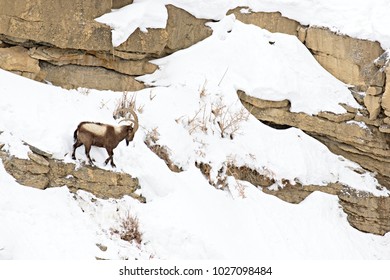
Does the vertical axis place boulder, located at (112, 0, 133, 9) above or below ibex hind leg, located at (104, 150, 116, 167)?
above

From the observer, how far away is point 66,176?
6883mm

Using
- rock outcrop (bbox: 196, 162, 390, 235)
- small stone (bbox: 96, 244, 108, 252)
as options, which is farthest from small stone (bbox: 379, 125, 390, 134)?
small stone (bbox: 96, 244, 108, 252)

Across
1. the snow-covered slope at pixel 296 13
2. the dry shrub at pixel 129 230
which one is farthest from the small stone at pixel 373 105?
the dry shrub at pixel 129 230

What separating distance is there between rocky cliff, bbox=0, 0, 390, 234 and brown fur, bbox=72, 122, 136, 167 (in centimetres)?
241

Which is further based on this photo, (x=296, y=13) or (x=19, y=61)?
(x=296, y=13)

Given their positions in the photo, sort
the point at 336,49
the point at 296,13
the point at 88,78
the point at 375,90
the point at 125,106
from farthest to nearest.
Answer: the point at 296,13, the point at 336,49, the point at 88,78, the point at 375,90, the point at 125,106

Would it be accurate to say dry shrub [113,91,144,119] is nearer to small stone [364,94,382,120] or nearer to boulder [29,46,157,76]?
boulder [29,46,157,76]

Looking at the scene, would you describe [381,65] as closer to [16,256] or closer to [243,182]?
[243,182]

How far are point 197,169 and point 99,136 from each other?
5.92 ft

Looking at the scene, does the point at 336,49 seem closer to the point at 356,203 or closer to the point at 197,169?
the point at 356,203

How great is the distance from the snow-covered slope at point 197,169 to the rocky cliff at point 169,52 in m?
0.22

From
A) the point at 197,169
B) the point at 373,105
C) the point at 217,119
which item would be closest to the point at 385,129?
the point at 373,105

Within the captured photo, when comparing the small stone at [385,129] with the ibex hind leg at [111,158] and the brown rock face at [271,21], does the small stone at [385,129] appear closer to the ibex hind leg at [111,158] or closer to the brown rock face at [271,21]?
the brown rock face at [271,21]

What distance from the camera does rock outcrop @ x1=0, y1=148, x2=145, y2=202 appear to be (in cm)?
663
